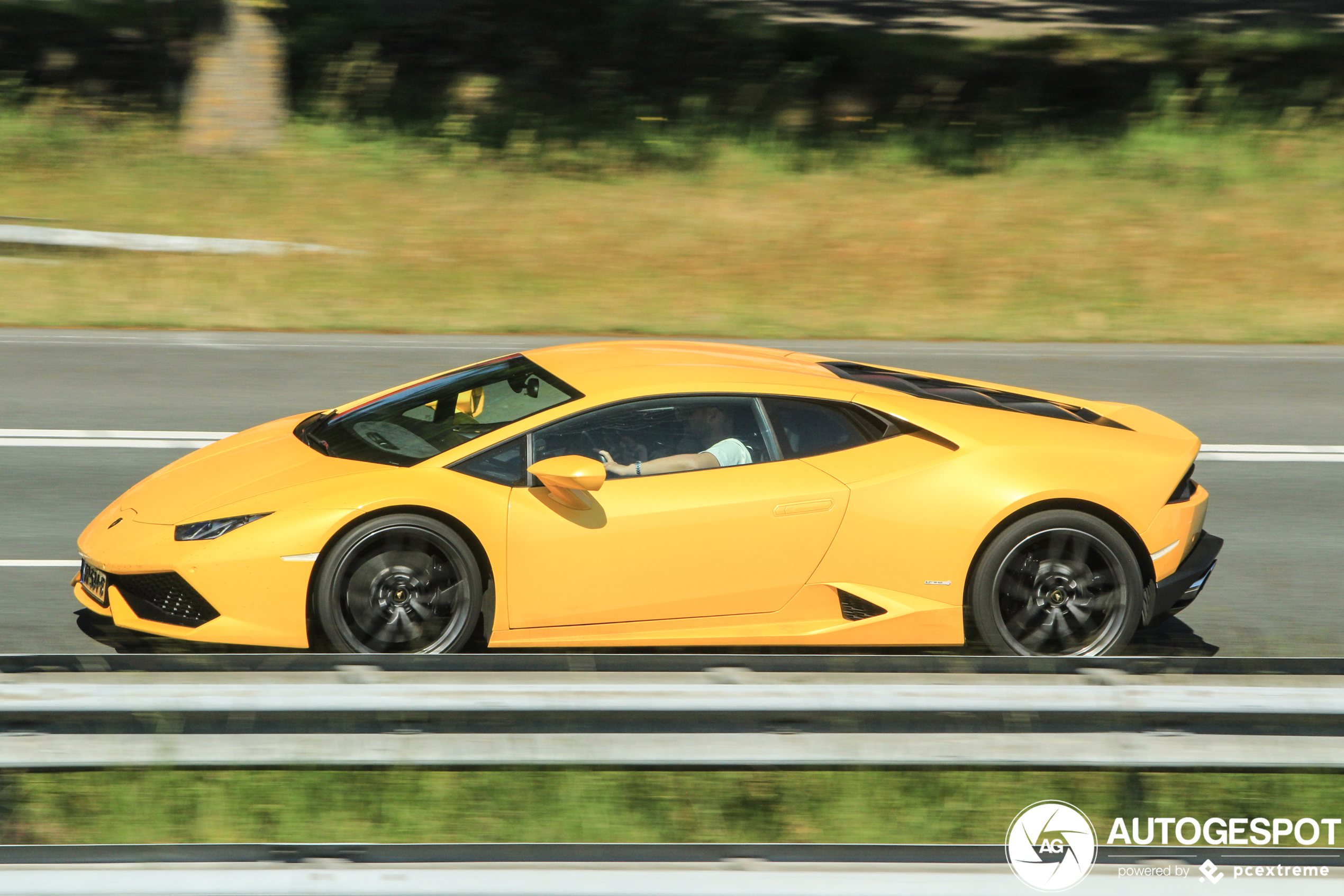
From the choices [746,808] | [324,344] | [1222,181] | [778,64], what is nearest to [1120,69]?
[1222,181]

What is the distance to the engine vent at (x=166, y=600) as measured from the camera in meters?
4.92

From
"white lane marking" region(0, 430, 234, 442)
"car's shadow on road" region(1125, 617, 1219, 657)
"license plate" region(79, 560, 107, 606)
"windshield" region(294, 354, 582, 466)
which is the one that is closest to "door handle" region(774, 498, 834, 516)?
"windshield" region(294, 354, 582, 466)

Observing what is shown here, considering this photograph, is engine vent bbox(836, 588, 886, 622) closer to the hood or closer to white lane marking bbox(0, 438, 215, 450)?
the hood

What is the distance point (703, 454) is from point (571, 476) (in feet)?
2.07

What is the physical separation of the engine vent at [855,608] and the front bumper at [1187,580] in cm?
115

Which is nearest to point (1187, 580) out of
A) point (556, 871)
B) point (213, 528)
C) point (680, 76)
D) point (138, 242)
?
point (556, 871)

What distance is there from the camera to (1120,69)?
65.6 feet

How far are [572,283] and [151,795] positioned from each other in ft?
33.8

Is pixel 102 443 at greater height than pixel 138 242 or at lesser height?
lesser

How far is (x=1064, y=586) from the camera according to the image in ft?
17.2

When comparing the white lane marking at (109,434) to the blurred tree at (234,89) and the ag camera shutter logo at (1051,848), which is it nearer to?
the ag camera shutter logo at (1051,848)

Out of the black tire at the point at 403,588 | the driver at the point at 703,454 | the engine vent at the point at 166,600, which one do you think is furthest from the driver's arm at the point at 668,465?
the engine vent at the point at 166,600

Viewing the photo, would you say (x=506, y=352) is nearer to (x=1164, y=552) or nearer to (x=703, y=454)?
(x=703, y=454)

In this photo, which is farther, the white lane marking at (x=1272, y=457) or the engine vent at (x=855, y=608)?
the white lane marking at (x=1272, y=457)
